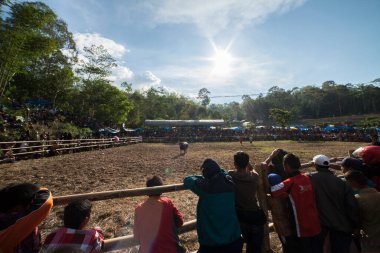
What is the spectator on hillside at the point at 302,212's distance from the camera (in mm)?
3154

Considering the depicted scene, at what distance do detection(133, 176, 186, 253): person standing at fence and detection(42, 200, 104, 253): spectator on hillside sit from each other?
0.48 meters

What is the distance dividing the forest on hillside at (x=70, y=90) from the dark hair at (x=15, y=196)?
Answer: 21.2 metres

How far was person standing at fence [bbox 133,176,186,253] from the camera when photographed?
9.00ft

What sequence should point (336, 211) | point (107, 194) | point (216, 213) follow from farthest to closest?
1. point (336, 211)
2. point (107, 194)
3. point (216, 213)

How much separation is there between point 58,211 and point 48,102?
3479 cm

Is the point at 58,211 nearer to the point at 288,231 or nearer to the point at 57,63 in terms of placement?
the point at 288,231

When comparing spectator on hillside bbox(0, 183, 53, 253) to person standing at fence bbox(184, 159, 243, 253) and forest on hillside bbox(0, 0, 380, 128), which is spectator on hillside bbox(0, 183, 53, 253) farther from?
forest on hillside bbox(0, 0, 380, 128)

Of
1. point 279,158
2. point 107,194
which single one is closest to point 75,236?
point 107,194

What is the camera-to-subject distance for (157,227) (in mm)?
2768

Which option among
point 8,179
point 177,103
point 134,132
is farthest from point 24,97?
point 177,103

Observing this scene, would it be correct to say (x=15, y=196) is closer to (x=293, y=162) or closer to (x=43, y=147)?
(x=293, y=162)

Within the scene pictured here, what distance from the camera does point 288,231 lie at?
3271 mm

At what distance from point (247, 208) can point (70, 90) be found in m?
40.4

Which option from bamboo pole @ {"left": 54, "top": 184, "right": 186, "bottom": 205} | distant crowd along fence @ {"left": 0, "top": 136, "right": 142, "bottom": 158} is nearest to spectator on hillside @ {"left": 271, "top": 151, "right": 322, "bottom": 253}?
bamboo pole @ {"left": 54, "top": 184, "right": 186, "bottom": 205}
